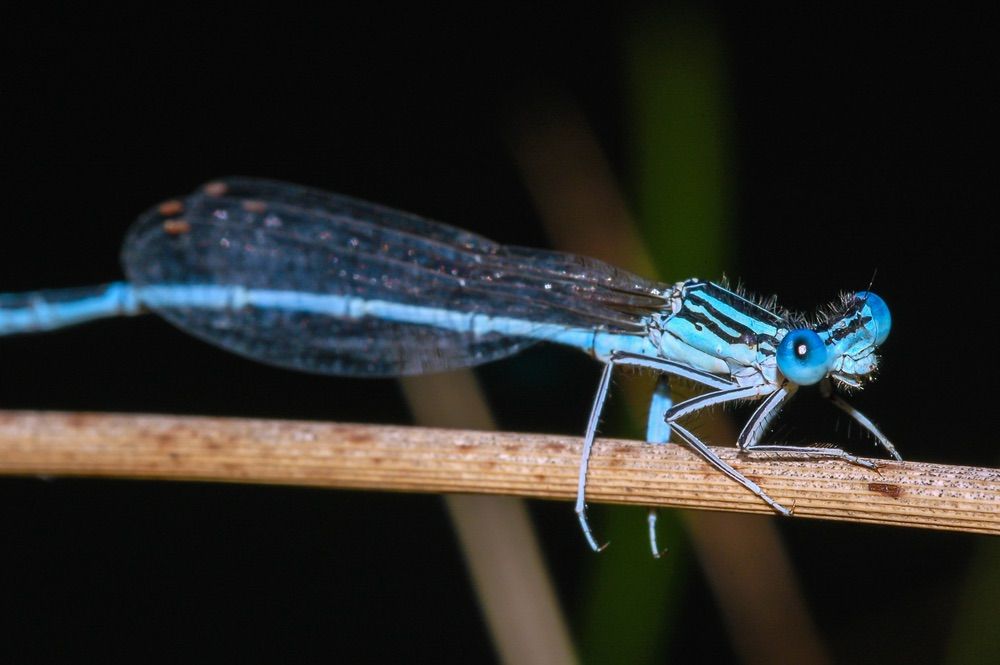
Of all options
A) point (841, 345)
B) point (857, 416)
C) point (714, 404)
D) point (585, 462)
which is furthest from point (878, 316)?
point (585, 462)

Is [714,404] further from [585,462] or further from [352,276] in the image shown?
[352,276]

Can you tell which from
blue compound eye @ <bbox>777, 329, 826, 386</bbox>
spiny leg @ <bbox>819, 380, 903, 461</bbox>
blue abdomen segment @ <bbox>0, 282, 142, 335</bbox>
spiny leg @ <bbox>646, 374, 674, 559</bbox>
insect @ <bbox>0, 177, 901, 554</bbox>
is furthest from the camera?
blue abdomen segment @ <bbox>0, 282, 142, 335</bbox>

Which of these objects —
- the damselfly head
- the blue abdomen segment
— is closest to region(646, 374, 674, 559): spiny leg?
the damselfly head

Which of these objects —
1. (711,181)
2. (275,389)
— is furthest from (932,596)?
(275,389)

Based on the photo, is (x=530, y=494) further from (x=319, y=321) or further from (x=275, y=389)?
(x=275, y=389)

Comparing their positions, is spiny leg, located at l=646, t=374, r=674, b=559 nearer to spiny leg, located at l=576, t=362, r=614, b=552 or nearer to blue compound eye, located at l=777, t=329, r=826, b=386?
spiny leg, located at l=576, t=362, r=614, b=552

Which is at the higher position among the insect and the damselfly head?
the insect

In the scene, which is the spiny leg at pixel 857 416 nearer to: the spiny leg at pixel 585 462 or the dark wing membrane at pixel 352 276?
the dark wing membrane at pixel 352 276
